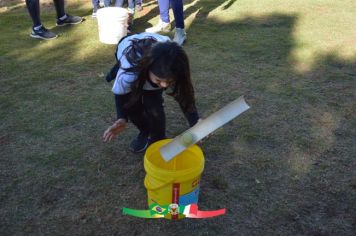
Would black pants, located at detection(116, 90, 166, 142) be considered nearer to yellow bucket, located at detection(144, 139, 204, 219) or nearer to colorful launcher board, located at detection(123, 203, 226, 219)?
yellow bucket, located at detection(144, 139, 204, 219)

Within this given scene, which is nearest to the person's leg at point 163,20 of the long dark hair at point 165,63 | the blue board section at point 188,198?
the long dark hair at point 165,63

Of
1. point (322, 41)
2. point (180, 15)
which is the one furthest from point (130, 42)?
point (322, 41)

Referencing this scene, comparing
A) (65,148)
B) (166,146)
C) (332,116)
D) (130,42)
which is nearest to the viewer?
(166,146)

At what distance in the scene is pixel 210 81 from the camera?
11.3ft

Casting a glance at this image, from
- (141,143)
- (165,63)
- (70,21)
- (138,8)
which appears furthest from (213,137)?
(138,8)

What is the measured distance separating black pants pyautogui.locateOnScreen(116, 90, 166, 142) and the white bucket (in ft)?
6.55

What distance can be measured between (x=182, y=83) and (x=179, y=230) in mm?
716

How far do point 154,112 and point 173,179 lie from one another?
64cm

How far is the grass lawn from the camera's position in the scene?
6.73ft

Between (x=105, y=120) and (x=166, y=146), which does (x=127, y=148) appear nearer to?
(x=105, y=120)

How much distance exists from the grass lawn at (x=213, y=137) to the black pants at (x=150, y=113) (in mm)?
217

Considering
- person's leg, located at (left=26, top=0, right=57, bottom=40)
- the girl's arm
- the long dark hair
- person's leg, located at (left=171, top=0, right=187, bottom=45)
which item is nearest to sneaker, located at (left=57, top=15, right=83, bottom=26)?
person's leg, located at (left=26, top=0, right=57, bottom=40)

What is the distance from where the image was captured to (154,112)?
2.34 meters

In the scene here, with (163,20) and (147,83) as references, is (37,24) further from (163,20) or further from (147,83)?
(147,83)
